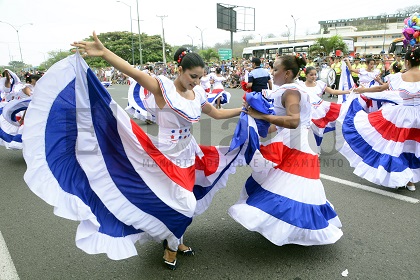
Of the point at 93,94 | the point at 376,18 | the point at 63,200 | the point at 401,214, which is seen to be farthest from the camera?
the point at 376,18

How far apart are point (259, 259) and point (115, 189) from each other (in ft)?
4.74

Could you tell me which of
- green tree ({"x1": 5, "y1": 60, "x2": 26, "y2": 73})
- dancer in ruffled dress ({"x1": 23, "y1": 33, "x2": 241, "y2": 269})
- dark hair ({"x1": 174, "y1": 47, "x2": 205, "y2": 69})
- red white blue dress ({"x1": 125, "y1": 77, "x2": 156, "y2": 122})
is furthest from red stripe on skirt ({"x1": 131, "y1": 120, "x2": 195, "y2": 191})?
green tree ({"x1": 5, "y1": 60, "x2": 26, "y2": 73})

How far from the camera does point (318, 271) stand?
2.85m

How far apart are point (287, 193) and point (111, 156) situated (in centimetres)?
155

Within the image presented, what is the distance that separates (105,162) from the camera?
8.97 ft

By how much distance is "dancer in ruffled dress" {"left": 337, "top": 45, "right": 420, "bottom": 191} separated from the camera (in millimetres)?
4438

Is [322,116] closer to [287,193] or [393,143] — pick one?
[393,143]

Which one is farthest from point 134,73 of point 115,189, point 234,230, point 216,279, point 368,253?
point 368,253

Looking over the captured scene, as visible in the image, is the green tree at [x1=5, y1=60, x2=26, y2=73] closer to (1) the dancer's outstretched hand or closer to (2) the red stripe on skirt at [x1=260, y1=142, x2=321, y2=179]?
(1) the dancer's outstretched hand

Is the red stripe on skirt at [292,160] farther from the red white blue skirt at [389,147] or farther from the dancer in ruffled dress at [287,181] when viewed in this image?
the red white blue skirt at [389,147]

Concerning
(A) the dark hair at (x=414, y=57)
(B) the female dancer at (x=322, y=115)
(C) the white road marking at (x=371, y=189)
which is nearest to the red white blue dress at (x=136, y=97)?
(B) the female dancer at (x=322, y=115)

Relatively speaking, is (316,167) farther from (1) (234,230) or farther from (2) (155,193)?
(2) (155,193)

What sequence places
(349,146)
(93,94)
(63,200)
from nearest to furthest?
1. (63,200)
2. (93,94)
3. (349,146)

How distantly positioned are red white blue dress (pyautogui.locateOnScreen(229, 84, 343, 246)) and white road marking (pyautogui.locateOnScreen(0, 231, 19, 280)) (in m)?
2.00
